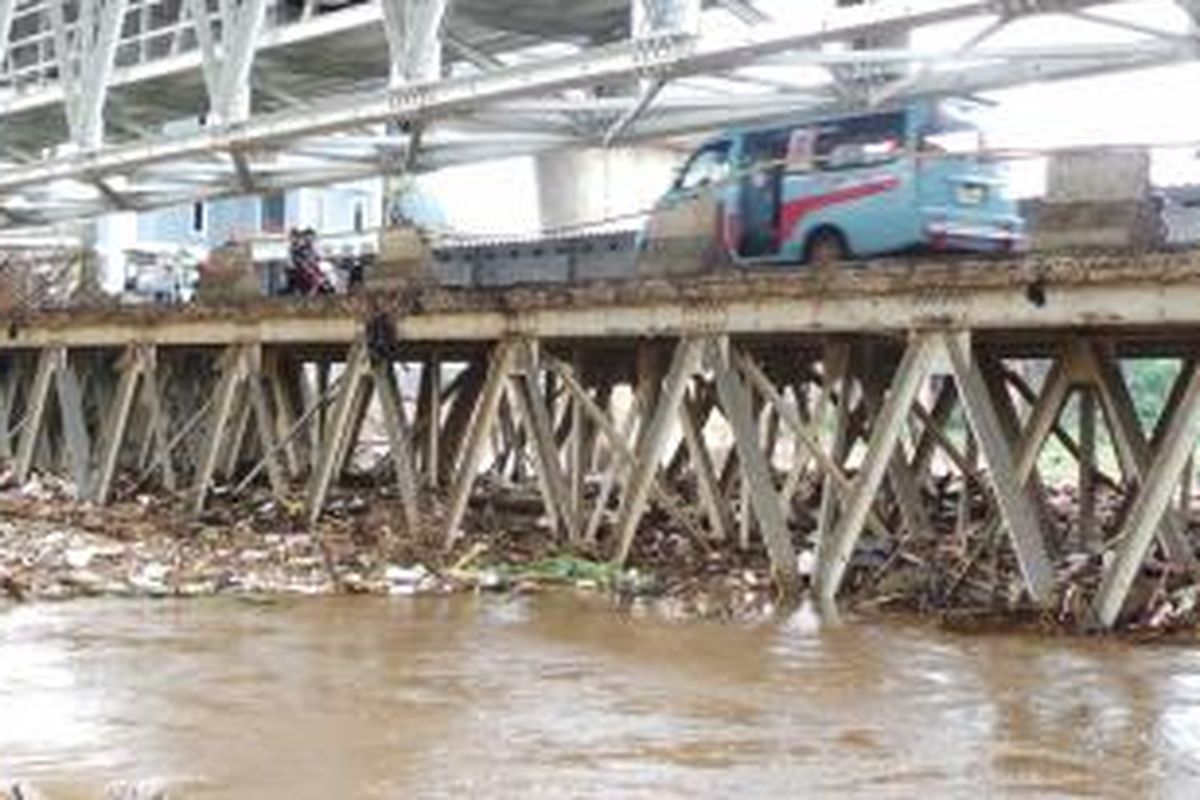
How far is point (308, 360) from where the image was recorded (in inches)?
1023

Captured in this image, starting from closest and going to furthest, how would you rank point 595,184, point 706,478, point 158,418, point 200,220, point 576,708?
point 576,708
point 706,478
point 158,418
point 595,184
point 200,220

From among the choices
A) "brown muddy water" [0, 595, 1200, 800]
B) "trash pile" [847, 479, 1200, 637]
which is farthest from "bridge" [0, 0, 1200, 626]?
"brown muddy water" [0, 595, 1200, 800]

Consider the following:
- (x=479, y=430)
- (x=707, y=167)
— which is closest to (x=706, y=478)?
(x=479, y=430)

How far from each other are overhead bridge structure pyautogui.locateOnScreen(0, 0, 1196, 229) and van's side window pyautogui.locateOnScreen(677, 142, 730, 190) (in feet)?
2.32

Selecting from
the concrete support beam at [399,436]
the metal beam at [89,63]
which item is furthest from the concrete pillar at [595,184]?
the concrete support beam at [399,436]

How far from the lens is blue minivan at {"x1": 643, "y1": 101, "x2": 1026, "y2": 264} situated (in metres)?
16.2

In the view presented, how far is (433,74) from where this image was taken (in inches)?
780

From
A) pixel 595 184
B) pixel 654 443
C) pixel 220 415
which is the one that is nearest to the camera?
pixel 654 443

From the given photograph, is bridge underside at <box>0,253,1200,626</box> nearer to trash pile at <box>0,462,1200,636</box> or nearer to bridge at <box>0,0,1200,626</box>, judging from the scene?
bridge at <box>0,0,1200,626</box>

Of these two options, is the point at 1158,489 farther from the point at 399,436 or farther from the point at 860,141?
the point at 399,436

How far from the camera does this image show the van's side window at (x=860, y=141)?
657 inches

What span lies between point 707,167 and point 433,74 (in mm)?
2997

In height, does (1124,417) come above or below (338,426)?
above

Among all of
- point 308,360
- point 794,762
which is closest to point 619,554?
point 794,762
